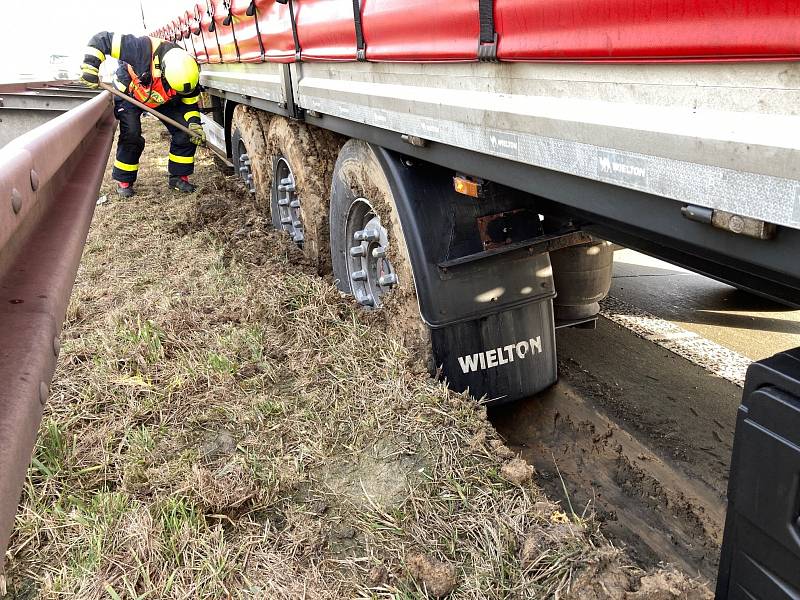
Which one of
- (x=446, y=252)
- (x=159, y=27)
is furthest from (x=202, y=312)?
(x=159, y=27)

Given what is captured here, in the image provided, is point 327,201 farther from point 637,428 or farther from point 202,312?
point 637,428

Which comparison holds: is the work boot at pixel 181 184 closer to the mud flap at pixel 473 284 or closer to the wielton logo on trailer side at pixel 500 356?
the mud flap at pixel 473 284

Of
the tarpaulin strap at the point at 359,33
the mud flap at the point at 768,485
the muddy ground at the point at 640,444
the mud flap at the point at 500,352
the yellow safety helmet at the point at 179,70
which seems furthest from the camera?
the yellow safety helmet at the point at 179,70

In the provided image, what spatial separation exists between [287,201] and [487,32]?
10.7 feet

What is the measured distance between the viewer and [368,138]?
2.80 m

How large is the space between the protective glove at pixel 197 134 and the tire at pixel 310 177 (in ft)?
12.0

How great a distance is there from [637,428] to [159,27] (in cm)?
1185

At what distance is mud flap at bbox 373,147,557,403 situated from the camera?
100.0 inches

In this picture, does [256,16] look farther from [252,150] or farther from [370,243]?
[370,243]

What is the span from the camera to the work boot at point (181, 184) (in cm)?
775

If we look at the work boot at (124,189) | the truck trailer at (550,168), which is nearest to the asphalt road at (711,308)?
the truck trailer at (550,168)

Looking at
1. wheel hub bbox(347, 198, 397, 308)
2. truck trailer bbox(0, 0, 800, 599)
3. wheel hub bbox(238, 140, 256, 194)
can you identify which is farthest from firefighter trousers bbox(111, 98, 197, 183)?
Answer: wheel hub bbox(347, 198, 397, 308)

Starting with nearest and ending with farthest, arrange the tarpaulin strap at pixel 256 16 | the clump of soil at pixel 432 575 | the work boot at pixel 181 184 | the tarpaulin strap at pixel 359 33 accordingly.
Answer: the clump of soil at pixel 432 575 < the tarpaulin strap at pixel 359 33 < the tarpaulin strap at pixel 256 16 < the work boot at pixel 181 184

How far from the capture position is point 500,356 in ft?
9.07
